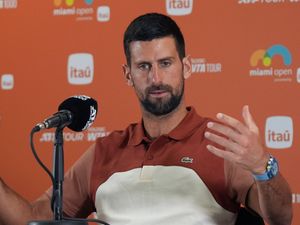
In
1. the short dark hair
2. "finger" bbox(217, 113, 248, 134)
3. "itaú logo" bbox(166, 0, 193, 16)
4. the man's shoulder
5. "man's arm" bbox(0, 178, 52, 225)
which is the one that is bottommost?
"man's arm" bbox(0, 178, 52, 225)

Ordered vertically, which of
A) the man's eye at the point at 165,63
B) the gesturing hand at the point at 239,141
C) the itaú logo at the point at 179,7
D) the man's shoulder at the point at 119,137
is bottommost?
the man's shoulder at the point at 119,137

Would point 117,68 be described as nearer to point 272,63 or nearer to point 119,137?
point 272,63

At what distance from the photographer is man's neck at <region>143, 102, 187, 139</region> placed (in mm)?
2365

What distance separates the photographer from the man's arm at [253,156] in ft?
5.71

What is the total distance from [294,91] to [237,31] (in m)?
0.42

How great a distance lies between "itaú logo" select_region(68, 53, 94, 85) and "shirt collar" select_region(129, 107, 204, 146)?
119 cm

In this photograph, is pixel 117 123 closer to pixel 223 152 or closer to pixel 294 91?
pixel 294 91

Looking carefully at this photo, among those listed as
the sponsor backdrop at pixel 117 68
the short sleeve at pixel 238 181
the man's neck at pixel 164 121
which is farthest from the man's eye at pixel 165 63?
the sponsor backdrop at pixel 117 68

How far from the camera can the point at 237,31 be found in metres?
3.35

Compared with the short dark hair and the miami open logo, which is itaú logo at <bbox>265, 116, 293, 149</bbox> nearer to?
the miami open logo

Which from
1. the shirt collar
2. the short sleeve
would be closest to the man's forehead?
the shirt collar

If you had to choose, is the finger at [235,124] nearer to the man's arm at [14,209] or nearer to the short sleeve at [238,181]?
the short sleeve at [238,181]

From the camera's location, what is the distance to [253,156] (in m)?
1.77

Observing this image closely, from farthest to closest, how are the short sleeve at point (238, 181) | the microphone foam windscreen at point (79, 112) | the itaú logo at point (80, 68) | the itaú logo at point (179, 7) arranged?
the itaú logo at point (80, 68) < the itaú logo at point (179, 7) < the short sleeve at point (238, 181) < the microphone foam windscreen at point (79, 112)
